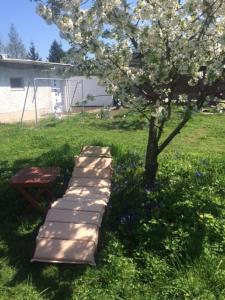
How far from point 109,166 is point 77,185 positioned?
2.15ft

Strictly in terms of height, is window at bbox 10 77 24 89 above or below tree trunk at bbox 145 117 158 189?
below

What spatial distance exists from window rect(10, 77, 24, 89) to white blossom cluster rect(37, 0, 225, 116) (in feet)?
57.3

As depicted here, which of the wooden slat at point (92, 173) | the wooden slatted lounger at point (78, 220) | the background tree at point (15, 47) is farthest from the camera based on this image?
the background tree at point (15, 47)

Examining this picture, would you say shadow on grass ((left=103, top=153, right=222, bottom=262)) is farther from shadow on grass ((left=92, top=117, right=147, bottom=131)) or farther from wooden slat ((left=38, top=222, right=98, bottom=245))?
shadow on grass ((left=92, top=117, right=147, bottom=131))

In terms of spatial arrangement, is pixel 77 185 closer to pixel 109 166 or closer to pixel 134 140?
pixel 109 166

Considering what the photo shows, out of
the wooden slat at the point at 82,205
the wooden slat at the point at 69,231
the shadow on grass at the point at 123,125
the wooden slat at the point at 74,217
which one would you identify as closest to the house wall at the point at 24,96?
the shadow on grass at the point at 123,125

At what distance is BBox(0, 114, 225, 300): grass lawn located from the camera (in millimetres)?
4289

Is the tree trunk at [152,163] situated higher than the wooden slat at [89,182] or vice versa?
the tree trunk at [152,163]

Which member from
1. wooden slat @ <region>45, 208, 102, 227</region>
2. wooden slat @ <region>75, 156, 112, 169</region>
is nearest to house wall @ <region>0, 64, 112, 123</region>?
wooden slat @ <region>75, 156, 112, 169</region>

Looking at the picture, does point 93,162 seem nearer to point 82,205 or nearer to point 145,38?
point 82,205

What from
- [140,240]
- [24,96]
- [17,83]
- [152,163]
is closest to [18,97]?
[24,96]

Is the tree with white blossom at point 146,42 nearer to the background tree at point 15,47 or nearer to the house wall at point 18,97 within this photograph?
the house wall at point 18,97

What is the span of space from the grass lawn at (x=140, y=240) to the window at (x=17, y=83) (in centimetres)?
1506

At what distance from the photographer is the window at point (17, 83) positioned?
2242cm
